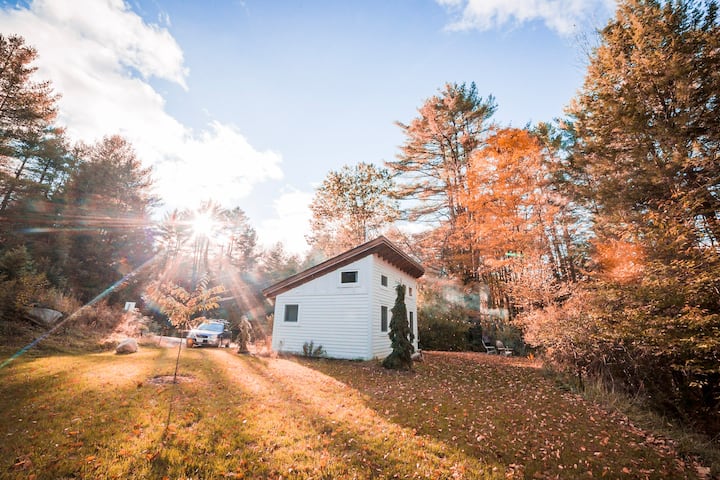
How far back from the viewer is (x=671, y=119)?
408 inches

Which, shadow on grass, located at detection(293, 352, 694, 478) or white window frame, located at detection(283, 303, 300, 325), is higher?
white window frame, located at detection(283, 303, 300, 325)

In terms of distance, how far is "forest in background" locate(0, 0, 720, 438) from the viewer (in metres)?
7.72

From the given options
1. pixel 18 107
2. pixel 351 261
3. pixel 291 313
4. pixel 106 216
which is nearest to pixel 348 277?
pixel 351 261

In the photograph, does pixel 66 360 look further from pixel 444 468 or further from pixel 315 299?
pixel 444 468

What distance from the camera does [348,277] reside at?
14219mm

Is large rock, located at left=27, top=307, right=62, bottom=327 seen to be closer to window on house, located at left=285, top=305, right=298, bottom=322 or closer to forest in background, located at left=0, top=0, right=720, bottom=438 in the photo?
forest in background, located at left=0, top=0, right=720, bottom=438

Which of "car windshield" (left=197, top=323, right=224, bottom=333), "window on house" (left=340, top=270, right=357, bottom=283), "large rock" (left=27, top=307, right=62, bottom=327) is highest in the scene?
"window on house" (left=340, top=270, right=357, bottom=283)

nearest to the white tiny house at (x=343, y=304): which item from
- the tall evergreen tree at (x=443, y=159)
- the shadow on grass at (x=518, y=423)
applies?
the shadow on grass at (x=518, y=423)

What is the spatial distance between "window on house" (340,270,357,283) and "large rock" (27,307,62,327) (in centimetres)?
1268

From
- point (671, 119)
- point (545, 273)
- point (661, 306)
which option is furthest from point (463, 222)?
point (661, 306)

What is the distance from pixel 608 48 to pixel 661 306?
37.1 feet

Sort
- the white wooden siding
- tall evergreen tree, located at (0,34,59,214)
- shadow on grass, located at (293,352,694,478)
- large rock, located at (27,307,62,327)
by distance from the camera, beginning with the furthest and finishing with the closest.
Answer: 1. tall evergreen tree, located at (0,34,59,214)
2. the white wooden siding
3. large rock, located at (27,307,62,327)
4. shadow on grass, located at (293,352,694,478)

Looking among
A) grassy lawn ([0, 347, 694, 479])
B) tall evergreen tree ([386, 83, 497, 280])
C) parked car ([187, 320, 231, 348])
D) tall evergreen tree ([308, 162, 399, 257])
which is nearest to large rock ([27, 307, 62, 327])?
grassy lawn ([0, 347, 694, 479])

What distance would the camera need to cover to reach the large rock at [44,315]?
39.2 feet
